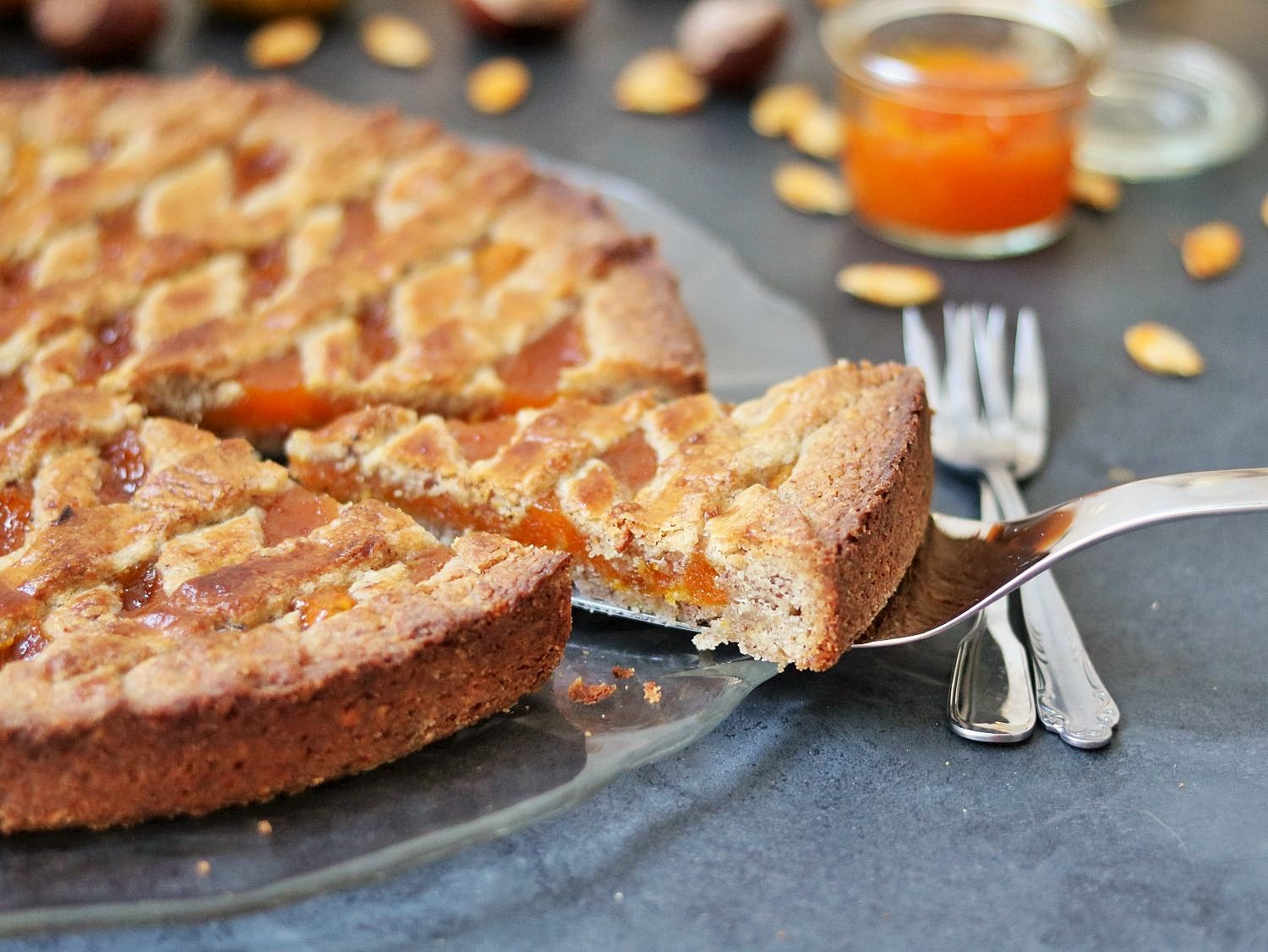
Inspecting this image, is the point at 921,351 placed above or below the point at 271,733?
above

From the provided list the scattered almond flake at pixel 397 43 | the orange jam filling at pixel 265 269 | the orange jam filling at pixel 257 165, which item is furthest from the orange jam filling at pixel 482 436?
the scattered almond flake at pixel 397 43

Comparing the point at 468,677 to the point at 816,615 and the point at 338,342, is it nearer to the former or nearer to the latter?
the point at 816,615

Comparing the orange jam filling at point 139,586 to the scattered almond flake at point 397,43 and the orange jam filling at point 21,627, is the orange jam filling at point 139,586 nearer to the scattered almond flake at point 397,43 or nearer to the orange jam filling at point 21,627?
the orange jam filling at point 21,627

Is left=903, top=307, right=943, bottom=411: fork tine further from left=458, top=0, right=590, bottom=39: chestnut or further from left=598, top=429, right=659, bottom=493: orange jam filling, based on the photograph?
left=458, top=0, right=590, bottom=39: chestnut

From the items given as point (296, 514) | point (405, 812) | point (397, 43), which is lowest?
point (405, 812)

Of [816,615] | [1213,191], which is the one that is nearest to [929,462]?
[816,615]

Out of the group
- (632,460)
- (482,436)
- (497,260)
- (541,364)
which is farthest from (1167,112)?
(482,436)

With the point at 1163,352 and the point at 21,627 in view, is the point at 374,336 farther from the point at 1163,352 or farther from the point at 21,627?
the point at 1163,352
